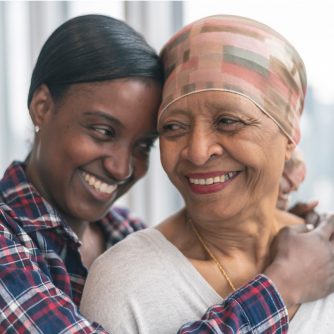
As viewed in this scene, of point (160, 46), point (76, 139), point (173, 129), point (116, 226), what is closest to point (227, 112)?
point (173, 129)

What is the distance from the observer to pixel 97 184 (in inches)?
63.1

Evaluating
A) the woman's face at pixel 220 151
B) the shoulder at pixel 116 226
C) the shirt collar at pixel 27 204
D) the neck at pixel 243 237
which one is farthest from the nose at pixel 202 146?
the shoulder at pixel 116 226

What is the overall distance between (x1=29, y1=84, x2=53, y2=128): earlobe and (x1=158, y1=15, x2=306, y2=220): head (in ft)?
1.19

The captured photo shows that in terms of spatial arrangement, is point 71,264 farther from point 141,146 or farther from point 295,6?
point 295,6

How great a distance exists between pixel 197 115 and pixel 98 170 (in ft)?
1.28

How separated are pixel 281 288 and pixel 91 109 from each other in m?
0.61

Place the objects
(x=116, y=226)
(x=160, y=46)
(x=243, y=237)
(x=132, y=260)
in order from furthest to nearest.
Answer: (x=160, y=46)
(x=116, y=226)
(x=243, y=237)
(x=132, y=260)

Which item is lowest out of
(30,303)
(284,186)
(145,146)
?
(30,303)

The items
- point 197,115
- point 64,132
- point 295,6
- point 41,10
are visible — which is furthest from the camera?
point 41,10

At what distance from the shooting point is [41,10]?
9.11 ft

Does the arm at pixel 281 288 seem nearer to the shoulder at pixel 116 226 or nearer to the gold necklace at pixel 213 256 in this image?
the gold necklace at pixel 213 256

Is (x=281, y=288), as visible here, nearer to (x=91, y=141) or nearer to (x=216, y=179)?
(x=216, y=179)

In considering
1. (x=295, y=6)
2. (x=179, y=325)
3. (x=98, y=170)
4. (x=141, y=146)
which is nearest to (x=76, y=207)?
(x=98, y=170)

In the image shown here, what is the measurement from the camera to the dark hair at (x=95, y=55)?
1.49m
